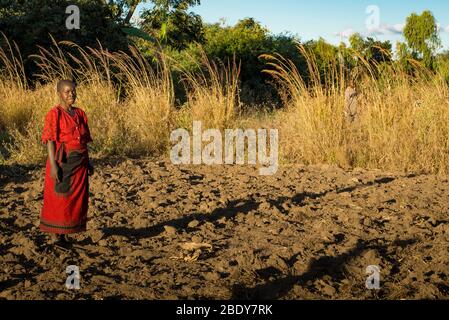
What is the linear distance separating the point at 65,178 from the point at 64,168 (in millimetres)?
76

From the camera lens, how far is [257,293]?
3.71 metres

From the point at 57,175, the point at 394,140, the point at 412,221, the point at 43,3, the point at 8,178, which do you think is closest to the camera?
the point at 57,175

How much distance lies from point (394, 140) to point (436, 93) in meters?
0.96

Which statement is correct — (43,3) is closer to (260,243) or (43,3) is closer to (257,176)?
(257,176)

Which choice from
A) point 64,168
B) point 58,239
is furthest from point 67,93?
point 58,239

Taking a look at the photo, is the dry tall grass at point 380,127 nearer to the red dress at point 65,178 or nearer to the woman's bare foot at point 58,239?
the red dress at point 65,178

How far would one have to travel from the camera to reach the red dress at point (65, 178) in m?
4.68

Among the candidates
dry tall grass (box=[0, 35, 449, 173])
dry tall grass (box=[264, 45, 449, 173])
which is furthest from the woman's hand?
dry tall grass (box=[264, 45, 449, 173])

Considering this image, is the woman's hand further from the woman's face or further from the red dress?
the woman's face

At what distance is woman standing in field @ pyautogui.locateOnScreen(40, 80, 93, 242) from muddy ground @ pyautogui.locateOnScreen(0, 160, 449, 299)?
0.68ft

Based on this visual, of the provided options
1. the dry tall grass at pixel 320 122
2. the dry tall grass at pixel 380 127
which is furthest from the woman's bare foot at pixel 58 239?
the dry tall grass at pixel 380 127

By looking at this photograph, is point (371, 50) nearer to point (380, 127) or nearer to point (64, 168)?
point (380, 127)

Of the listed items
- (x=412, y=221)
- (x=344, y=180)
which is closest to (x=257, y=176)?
(x=344, y=180)
